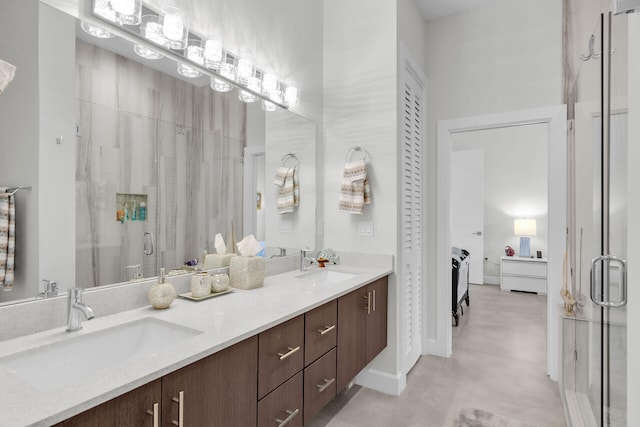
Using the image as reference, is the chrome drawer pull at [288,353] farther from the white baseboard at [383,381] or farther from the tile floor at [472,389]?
the white baseboard at [383,381]

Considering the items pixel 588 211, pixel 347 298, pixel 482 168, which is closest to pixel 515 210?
pixel 482 168

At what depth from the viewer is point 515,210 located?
5840 millimetres

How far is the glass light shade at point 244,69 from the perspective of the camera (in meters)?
1.96

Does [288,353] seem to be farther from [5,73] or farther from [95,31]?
[95,31]

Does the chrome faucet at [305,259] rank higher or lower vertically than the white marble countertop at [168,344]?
higher

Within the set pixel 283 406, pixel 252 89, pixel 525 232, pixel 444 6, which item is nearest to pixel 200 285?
pixel 283 406

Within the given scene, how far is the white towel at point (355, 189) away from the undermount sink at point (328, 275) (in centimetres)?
45

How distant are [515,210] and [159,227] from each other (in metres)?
5.90

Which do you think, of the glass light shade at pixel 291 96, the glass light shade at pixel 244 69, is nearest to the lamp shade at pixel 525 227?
the glass light shade at pixel 291 96

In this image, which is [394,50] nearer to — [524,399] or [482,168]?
[524,399]

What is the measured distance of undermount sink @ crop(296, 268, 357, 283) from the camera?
2266 millimetres

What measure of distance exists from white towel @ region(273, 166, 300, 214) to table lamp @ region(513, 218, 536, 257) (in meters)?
4.62

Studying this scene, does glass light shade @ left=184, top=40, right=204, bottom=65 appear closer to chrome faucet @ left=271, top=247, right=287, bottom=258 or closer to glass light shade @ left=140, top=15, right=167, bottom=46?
glass light shade @ left=140, top=15, right=167, bottom=46

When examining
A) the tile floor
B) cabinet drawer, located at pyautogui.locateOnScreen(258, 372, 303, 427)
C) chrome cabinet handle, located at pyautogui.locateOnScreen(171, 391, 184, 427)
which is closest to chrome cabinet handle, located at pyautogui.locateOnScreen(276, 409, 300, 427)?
cabinet drawer, located at pyautogui.locateOnScreen(258, 372, 303, 427)
